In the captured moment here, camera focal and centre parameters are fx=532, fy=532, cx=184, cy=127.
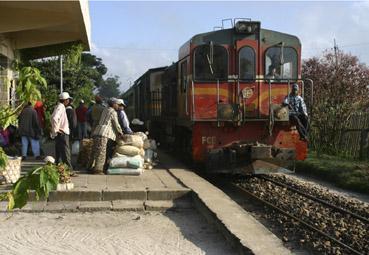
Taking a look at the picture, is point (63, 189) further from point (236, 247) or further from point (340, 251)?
point (340, 251)

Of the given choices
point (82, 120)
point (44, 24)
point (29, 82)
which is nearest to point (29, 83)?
point (29, 82)

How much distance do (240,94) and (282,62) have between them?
4.50 feet

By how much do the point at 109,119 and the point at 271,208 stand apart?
398cm

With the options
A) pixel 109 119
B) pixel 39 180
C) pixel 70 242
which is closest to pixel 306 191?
pixel 109 119

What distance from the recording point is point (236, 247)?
6074 mm

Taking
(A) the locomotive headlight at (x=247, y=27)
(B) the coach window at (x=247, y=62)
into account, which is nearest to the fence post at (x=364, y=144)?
(B) the coach window at (x=247, y=62)

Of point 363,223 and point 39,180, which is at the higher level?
point 39,180

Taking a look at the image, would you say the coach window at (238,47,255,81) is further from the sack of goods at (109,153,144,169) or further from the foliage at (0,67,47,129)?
the foliage at (0,67,47,129)

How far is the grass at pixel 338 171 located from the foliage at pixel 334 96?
2.22 m

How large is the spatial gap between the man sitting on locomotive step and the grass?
5.15 ft

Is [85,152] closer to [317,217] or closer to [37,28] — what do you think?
[37,28]

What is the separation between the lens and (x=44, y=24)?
13.6m

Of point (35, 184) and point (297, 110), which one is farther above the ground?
point (297, 110)

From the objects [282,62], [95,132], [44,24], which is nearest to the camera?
[95,132]
